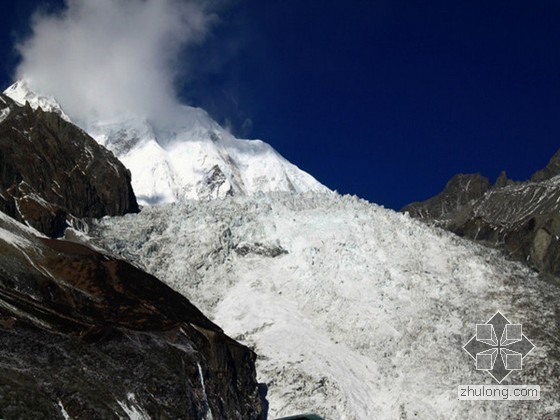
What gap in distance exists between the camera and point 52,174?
364 ft

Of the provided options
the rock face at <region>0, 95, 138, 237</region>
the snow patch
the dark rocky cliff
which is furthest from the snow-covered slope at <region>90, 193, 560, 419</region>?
the snow patch

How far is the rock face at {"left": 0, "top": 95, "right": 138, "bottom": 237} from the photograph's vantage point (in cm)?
9744

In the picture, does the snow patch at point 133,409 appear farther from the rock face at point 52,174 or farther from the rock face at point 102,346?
the rock face at point 52,174

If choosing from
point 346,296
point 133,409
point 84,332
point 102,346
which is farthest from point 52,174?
point 133,409

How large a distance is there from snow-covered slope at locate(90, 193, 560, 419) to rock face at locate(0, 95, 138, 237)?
21.4ft

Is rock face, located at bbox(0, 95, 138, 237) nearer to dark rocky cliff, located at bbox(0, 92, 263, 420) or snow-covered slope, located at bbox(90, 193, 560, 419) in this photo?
dark rocky cliff, located at bbox(0, 92, 263, 420)

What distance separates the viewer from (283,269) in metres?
100

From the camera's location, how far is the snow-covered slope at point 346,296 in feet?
264

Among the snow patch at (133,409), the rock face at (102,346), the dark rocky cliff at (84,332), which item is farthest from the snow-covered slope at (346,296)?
the snow patch at (133,409)

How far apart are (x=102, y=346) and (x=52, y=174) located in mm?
55070

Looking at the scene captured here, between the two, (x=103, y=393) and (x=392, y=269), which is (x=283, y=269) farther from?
(x=103, y=393)

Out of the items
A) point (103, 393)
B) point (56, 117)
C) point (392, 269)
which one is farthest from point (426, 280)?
point (56, 117)

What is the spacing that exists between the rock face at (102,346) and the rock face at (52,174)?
42.9 ft

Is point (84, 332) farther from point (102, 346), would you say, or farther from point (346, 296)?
point (346, 296)
